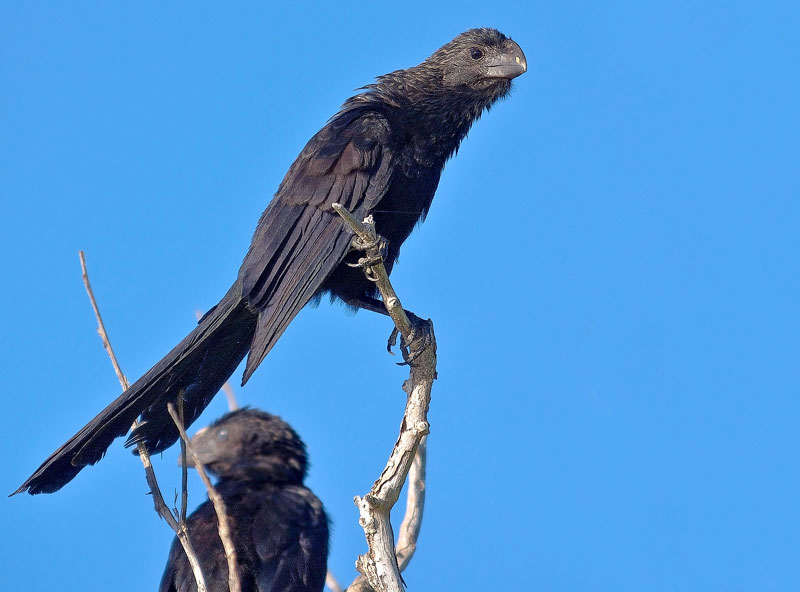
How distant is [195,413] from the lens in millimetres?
3764

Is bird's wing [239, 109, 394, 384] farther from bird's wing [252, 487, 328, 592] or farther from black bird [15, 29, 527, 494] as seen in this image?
bird's wing [252, 487, 328, 592]

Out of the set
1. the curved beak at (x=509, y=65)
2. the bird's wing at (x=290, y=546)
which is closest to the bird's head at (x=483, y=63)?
the curved beak at (x=509, y=65)

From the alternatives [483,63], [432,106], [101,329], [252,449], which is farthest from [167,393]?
[483,63]

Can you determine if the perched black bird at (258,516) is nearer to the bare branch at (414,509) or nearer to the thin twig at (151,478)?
the bare branch at (414,509)

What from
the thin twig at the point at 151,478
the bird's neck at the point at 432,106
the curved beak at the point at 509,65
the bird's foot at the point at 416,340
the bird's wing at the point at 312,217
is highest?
the curved beak at the point at 509,65

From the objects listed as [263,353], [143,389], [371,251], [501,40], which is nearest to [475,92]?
[501,40]

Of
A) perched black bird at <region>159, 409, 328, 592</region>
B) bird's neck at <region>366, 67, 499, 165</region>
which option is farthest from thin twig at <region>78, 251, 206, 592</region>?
bird's neck at <region>366, 67, 499, 165</region>

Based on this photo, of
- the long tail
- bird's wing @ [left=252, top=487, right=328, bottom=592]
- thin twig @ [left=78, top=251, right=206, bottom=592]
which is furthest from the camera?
bird's wing @ [left=252, top=487, right=328, bottom=592]

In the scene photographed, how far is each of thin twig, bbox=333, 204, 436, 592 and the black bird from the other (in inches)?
15.8

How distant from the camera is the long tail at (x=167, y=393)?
343 cm

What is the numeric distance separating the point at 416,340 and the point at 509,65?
156 cm

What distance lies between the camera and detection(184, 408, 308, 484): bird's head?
463 centimetres

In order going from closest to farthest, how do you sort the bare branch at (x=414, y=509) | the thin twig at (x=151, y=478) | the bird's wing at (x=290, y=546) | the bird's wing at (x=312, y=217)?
the thin twig at (x=151, y=478), the bird's wing at (x=312, y=217), the bird's wing at (x=290, y=546), the bare branch at (x=414, y=509)

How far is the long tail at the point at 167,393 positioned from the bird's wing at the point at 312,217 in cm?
15
